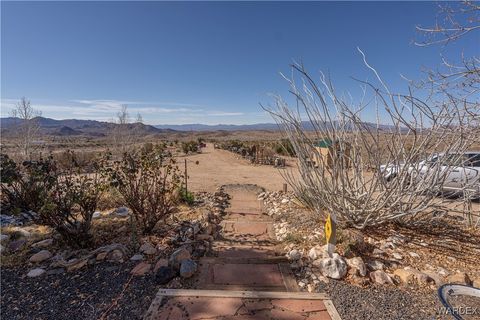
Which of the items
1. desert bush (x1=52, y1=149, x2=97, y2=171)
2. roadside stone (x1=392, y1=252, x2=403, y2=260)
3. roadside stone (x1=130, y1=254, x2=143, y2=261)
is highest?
desert bush (x1=52, y1=149, x2=97, y2=171)

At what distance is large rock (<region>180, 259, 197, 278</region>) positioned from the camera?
2.62m

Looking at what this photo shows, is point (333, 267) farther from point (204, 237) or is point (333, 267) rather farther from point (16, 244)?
point (16, 244)

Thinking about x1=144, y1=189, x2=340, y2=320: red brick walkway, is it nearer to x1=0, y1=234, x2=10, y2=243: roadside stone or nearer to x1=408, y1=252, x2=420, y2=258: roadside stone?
x1=408, y1=252, x2=420, y2=258: roadside stone

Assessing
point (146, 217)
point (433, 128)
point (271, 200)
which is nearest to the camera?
point (433, 128)

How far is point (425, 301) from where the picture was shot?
2297 mm

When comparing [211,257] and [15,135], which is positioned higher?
[15,135]

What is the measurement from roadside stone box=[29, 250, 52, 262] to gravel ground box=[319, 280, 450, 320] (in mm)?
3027

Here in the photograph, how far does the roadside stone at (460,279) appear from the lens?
2.53 meters

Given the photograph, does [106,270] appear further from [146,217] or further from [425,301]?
[425,301]

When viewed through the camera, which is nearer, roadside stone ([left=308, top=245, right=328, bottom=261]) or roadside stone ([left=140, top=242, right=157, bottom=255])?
roadside stone ([left=308, top=245, right=328, bottom=261])

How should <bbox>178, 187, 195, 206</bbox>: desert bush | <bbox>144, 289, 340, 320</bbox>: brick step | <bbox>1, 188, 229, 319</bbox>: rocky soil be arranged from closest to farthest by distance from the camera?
<bbox>144, 289, 340, 320</bbox>: brick step, <bbox>1, 188, 229, 319</bbox>: rocky soil, <bbox>178, 187, 195, 206</bbox>: desert bush

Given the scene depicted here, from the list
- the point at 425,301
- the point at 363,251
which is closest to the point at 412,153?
the point at 363,251

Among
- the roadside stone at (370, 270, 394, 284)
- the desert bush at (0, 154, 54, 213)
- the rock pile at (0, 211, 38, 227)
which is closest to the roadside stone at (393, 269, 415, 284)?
the roadside stone at (370, 270, 394, 284)

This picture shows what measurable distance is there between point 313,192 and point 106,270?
2885 mm
